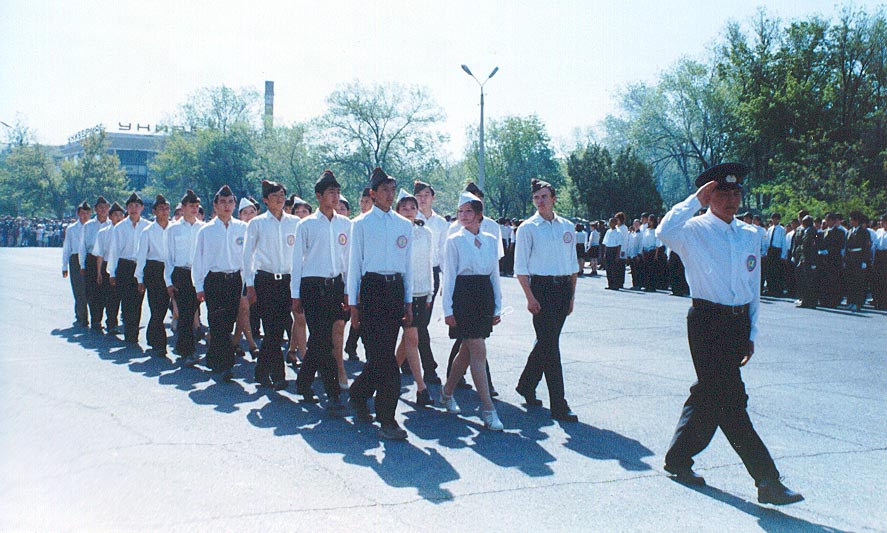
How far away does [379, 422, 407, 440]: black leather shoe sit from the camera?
20.1ft

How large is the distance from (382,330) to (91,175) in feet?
227

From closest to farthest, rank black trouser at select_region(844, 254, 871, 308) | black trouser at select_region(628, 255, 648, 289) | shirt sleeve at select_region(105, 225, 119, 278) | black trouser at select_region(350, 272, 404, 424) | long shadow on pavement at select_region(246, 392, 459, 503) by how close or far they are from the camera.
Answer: long shadow on pavement at select_region(246, 392, 459, 503) < black trouser at select_region(350, 272, 404, 424) < shirt sleeve at select_region(105, 225, 119, 278) < black trouser at select_region(844, 254, 871, 308) < black trouser at select_region(628, 255, 648, 289)

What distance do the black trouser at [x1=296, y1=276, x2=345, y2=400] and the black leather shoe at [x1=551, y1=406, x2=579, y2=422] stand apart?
1992mm

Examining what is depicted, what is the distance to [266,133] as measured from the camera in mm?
70500

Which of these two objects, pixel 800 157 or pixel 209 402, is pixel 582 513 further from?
pixel 800 157

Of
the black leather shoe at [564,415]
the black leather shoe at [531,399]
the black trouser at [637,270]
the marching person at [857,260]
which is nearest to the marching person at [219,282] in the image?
the black leather shoe at [531,399]

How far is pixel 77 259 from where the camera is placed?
13.7m

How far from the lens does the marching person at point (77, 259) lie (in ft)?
44.0

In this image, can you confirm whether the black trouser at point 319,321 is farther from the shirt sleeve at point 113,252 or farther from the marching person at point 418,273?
the shirt sleeve at point 113,252

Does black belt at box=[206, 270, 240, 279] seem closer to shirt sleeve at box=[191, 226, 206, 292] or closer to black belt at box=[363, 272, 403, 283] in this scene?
shirt sleeve at box=[191, 226, 206, 292]

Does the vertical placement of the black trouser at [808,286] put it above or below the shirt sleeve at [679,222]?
below

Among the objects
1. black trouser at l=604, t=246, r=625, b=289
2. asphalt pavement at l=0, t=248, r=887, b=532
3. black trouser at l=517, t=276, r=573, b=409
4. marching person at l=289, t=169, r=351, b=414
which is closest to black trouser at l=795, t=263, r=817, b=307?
black trouser at l=604, t=246, r=625, b=289

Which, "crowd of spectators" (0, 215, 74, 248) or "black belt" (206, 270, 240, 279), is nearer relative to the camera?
"black belt" (206, 270, 240, 279)

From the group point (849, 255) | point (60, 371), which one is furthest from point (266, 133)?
point (60, 371)
